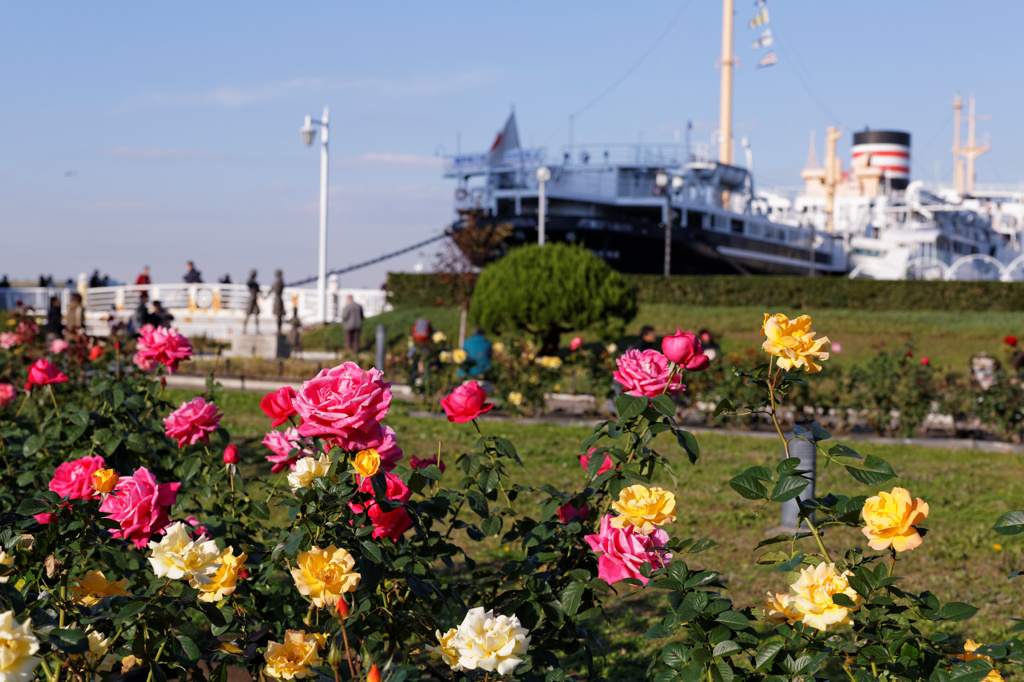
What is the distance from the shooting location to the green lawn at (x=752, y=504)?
16.0 ft

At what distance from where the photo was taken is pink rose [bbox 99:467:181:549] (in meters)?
2.18

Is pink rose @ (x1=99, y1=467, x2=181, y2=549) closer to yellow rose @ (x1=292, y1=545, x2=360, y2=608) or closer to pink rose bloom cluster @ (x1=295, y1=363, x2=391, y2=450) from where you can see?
pink rose bloom cluster @ (x1=295, y1=363, x2=391, y2=450)

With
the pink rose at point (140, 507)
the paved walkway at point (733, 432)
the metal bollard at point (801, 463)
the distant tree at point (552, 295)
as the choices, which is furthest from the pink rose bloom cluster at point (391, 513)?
the distant tree at point (552, 295)

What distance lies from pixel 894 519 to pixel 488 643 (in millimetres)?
836

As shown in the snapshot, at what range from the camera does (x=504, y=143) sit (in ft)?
152

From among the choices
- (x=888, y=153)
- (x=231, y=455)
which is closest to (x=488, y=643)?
(x=231, y=455)

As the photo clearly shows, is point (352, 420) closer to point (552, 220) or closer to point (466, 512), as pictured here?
point (466, 512)

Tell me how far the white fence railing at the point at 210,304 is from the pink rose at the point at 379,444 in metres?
28.6

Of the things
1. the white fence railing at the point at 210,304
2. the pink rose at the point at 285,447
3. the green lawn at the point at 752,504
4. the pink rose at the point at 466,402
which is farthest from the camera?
the white fence railing at the point at 210,304

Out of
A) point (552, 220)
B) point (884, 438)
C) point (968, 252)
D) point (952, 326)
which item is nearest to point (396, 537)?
point (884, 438)

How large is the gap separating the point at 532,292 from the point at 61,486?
1578 cm

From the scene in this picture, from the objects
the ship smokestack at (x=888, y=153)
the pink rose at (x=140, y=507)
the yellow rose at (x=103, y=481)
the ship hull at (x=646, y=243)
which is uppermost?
the ship smokestack at (x=888, y=153)

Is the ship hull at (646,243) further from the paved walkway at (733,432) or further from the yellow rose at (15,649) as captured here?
the yellow rose at (15,649)

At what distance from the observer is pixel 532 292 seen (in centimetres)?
1811
